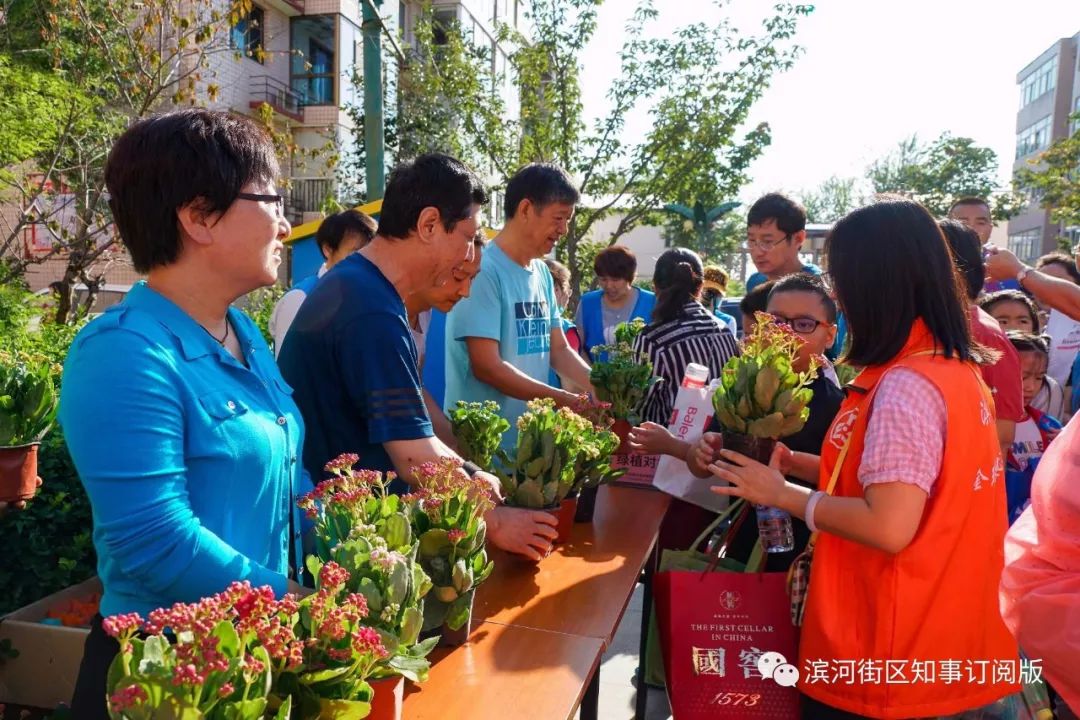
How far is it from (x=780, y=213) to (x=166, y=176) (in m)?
3.42

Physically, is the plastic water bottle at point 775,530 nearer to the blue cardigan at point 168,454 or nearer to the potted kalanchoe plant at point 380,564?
the potted kalanchoe plant at point 380,564

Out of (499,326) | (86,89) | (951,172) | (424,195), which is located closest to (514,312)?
(499,326)

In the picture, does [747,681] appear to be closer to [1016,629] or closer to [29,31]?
[1016,629]

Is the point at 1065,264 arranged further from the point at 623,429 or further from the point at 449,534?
the point at 449,534

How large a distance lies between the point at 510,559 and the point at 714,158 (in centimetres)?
993

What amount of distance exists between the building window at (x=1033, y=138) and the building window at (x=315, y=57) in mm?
43329

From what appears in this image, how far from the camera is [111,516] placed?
4.17 ft

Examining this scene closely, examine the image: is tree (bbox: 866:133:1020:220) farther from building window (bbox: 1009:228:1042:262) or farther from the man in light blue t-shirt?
the man in light blue t-shirt

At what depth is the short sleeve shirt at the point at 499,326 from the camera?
3.23 meters

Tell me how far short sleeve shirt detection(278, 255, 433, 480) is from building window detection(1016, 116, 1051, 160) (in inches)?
2201

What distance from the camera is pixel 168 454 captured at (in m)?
1.30

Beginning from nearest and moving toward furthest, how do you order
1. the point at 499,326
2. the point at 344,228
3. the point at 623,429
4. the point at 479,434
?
the point at 479,434 < the point at 623,429 < the point at 499,326 < the point at 344,228

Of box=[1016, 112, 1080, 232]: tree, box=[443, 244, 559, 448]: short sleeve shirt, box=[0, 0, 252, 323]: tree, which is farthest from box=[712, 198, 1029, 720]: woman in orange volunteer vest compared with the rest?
box=[1016, 112, 1080, 232]: tree

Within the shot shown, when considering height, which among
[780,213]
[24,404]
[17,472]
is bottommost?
[17,472]
